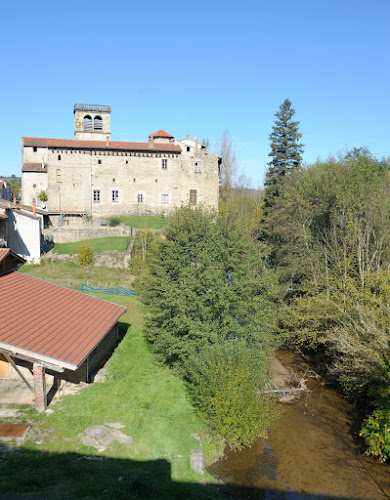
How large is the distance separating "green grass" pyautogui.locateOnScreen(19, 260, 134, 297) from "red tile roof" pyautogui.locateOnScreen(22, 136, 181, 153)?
1779cm

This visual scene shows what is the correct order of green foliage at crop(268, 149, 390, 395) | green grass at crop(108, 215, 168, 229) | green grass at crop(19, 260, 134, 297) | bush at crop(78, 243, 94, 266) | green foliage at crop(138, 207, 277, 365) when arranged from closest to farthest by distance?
green foliage at crop(268, 149, 390, 395) → green foliage at crop(138, 207, 277, 365) → green grass at crop(19, 260, 134, 297) → bush at crop(78, 243, 94, 266) → green grass at crop(108, 215, 168, 229)

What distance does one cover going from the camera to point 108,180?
4375 centimetres

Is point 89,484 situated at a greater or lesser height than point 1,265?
lesser

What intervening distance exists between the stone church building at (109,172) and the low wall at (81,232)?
20.3 ft

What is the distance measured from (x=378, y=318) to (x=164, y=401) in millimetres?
8776

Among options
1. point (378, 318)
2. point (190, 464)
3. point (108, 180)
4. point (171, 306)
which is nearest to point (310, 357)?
point (378, 318)

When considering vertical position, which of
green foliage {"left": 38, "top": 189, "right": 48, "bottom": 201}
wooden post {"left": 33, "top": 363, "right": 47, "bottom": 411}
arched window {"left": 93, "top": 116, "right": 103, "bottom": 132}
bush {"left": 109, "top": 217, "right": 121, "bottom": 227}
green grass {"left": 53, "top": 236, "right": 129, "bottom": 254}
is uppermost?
arched window {"left": 93, "top": 116, "right": 103, "bottom": 132}

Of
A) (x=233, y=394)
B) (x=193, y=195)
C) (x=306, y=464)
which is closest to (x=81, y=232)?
(x=193, y=195)

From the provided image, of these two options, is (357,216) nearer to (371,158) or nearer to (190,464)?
(371,158)

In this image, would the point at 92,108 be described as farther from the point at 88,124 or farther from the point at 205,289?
the point at 205,289

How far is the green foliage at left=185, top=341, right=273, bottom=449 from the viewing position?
38.2ft

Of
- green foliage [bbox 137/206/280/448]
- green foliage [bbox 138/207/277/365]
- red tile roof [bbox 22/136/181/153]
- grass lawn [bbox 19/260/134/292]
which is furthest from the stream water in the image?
red tile roof [bbox 22/136/181/153]

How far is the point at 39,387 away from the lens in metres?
11.2

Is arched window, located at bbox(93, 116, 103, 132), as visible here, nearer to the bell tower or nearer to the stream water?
the bell tower
